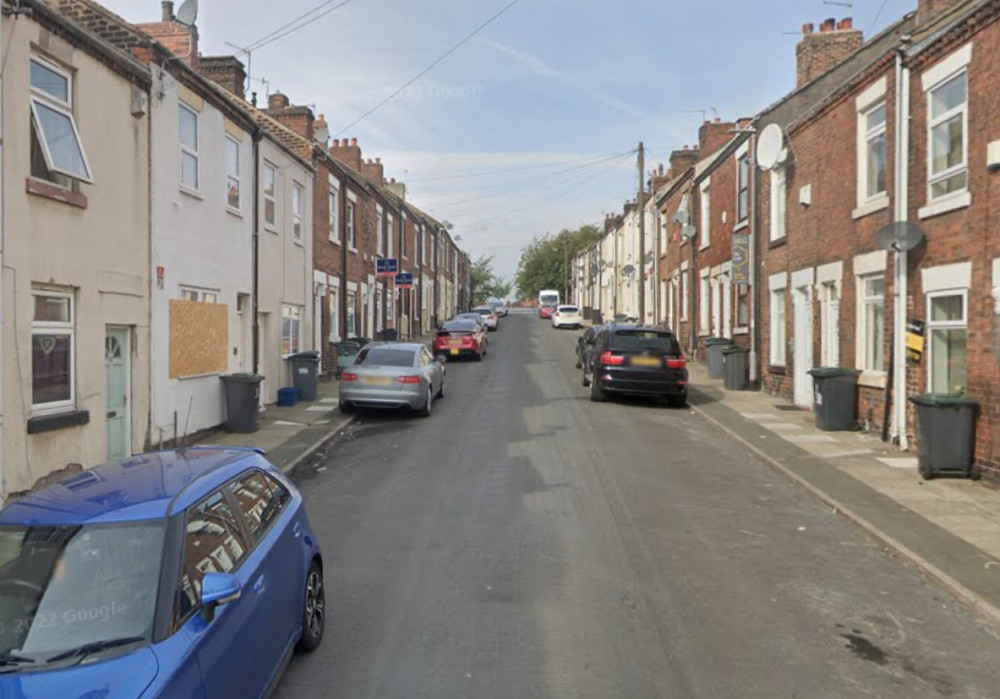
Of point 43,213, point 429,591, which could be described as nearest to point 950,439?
point 429,591

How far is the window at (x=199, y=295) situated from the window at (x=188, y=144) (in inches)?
64.6

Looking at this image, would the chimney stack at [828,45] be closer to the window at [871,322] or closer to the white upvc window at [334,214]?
the window at [871,322]

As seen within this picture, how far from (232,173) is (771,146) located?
36.5 feet

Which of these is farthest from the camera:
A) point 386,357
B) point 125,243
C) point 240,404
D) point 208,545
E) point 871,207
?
point 386,357

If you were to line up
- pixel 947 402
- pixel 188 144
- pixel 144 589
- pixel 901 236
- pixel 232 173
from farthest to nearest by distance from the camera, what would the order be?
1. pixel 232 173
2. pixel 188 144
3. pixel 901 236
4. pixel 947 402
5. pixel 144 589

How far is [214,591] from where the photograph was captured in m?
3.41

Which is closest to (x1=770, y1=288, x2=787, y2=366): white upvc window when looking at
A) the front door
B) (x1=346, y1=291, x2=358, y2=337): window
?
(x1=346, y1=291, x2=358, y2=337): window

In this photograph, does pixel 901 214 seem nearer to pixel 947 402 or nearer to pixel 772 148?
pixel 947 402

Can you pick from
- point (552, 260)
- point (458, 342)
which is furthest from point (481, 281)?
point (458, 342)

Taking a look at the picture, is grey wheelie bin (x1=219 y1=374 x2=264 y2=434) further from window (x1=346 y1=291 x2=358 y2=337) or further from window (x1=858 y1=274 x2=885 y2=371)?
window (x1=346 y1=291 x2=358 y2=337)

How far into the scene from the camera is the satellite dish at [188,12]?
39.4ft

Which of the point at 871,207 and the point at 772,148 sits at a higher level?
the point at 772,148

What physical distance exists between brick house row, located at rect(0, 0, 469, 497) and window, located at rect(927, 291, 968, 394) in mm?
10956

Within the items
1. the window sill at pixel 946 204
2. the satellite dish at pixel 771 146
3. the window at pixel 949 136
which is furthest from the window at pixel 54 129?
the satellite dish at pixel 771 146
